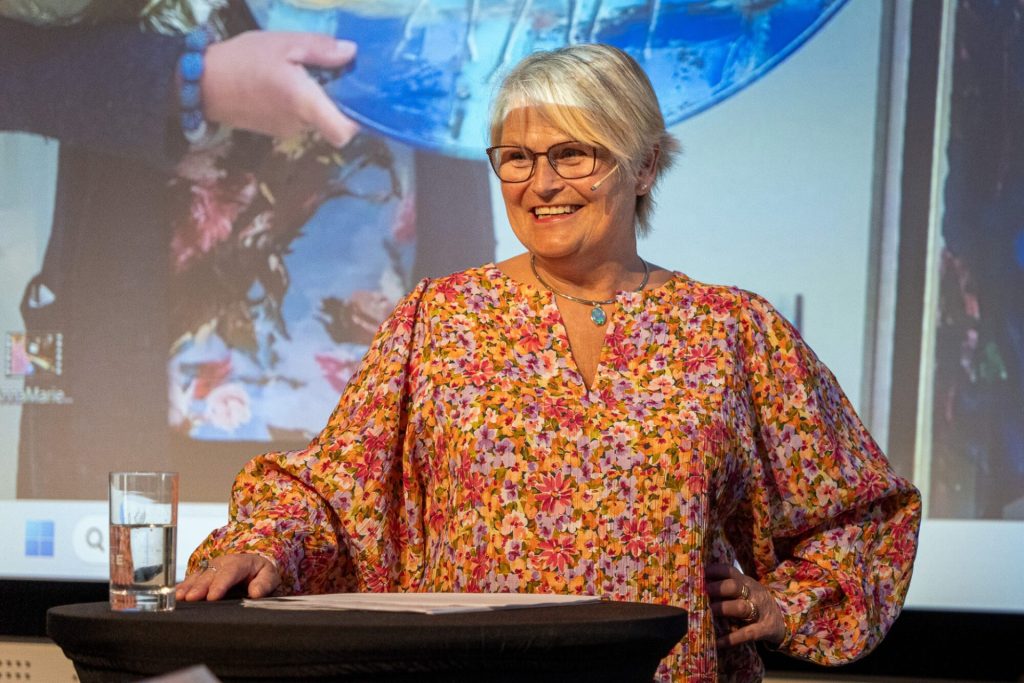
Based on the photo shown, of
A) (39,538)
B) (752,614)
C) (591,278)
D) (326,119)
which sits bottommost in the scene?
(39,538)

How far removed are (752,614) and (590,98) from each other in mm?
752

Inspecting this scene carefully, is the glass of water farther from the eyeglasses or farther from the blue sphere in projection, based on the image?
the blue sphere in projection

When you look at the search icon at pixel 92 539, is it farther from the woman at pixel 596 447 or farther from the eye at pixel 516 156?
the eye at pixel 516 156

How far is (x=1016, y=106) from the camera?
299 cm

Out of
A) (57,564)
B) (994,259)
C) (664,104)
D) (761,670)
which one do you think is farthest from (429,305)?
(57,564)

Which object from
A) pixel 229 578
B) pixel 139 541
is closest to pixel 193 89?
pixel 229 578

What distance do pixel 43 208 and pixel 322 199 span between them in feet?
2.38

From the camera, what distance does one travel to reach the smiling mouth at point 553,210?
1.99 meters

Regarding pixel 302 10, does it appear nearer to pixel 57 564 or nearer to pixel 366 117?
pixel 366 117

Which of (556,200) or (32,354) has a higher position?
(556,200)

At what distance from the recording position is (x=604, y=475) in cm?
183

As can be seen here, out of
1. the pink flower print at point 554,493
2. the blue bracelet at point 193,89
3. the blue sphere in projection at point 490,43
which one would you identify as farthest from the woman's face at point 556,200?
the blue bracelet at point 193,89

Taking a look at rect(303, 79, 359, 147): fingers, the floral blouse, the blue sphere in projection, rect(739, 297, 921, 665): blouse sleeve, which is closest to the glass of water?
the floral blouse

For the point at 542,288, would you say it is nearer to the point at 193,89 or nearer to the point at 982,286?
the point at 982,286
